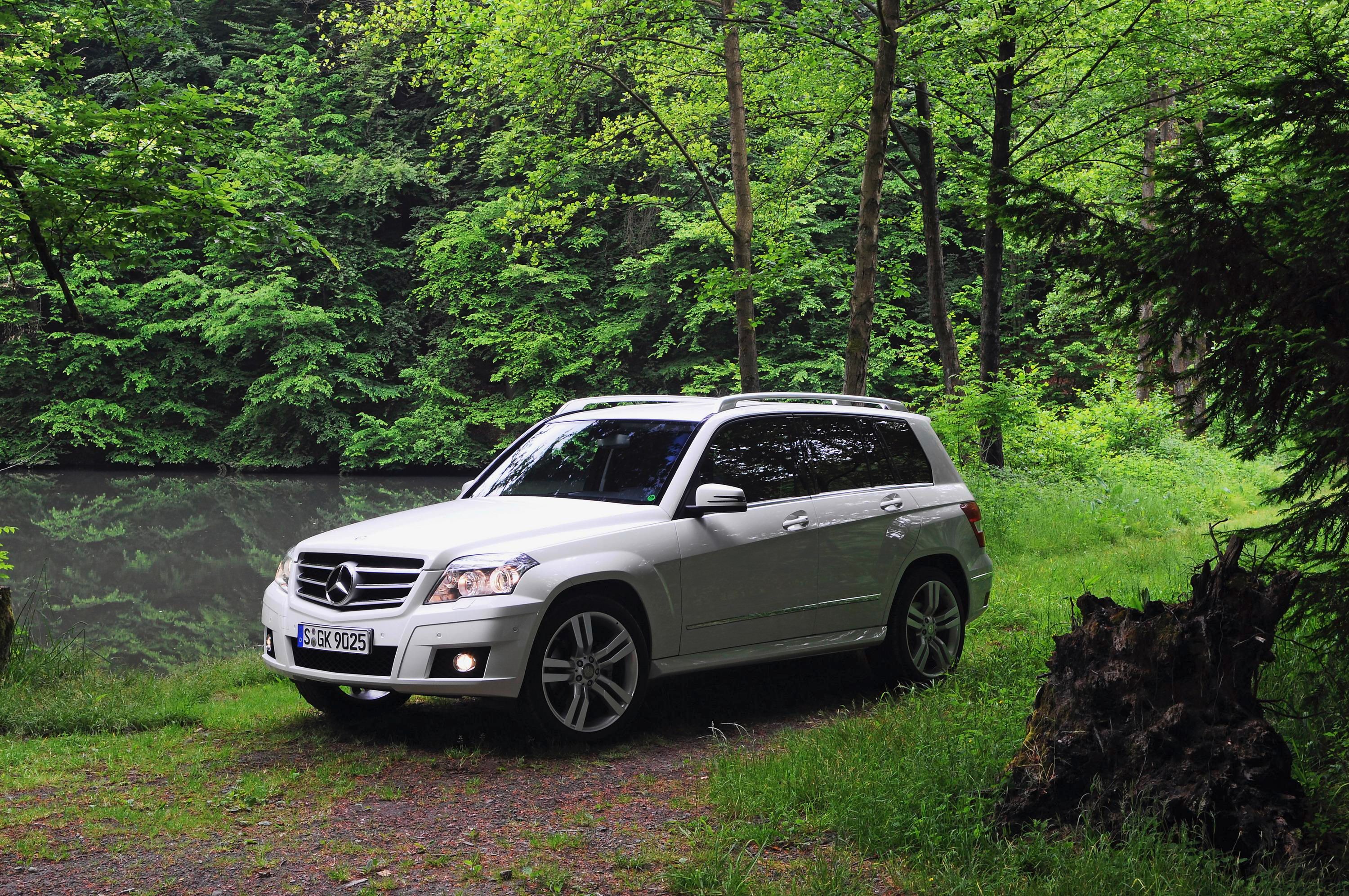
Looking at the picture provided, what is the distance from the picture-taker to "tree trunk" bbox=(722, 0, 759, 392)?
1500 centimetres

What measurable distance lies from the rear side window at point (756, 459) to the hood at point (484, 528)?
58 cm

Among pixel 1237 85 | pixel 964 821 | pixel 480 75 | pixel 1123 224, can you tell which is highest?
pixel 480 75

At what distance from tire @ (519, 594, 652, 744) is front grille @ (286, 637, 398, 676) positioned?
2.37 ft

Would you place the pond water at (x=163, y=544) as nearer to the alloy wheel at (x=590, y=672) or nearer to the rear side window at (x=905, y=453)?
the alloy wheel at (x=590, y=672)

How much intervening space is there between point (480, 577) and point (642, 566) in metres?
0.92

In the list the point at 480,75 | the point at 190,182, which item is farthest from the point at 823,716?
the point at 480,75

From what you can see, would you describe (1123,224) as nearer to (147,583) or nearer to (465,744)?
(465,744)

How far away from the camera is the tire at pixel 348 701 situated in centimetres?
676

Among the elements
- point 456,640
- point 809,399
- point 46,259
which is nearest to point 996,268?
point 809,399

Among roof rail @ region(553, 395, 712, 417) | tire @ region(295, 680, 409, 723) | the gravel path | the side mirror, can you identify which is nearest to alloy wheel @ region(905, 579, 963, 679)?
the gravel path

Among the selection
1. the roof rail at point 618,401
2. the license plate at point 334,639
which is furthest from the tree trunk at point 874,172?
the license plate at point 334,639

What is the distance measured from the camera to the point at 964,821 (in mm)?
4359

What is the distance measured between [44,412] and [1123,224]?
41298mm

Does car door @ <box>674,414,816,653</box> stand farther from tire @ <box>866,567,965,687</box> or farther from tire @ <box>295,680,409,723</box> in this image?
tire @ <box>295,680,409,723</box>
